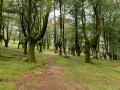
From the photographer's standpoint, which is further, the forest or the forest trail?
the forest

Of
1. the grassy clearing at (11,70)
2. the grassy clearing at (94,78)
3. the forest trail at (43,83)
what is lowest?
the grassy clearing at (94,78)

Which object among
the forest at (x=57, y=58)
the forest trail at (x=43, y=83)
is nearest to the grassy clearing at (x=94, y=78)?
the forest at (x=57, y=58)

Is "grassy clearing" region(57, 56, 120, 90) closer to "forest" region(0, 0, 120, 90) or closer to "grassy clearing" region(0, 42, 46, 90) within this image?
"forest" region(0, 0, 120, 90)

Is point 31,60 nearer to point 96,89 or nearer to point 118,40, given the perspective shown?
point 96,89

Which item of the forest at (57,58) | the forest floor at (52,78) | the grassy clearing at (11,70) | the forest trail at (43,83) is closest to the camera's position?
the grassy clearing at (11,70)

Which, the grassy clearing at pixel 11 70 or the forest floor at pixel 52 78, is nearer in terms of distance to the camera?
the grassy clearing at pixel 11 70

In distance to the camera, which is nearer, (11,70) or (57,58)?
(11,70)

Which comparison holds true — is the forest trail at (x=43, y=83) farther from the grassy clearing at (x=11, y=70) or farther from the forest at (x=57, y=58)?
the grassy clearing at (x=11, y=70)

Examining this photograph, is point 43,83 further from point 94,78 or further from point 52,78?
point 94,78

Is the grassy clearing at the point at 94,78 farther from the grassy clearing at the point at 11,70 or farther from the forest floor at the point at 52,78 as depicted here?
the grassy clearing at the point at 11,70

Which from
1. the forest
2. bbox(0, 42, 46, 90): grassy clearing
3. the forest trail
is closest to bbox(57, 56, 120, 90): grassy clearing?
the forest

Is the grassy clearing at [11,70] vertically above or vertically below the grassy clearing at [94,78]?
above

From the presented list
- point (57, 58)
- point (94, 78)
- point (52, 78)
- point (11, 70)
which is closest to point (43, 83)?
point (52, 78)

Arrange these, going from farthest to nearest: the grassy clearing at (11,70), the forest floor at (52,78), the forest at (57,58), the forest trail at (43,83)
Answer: the forest at (57,58) → the forest floor at (52,78) → the forest trail at (43,83) → the grassy clearing at (11,70)
